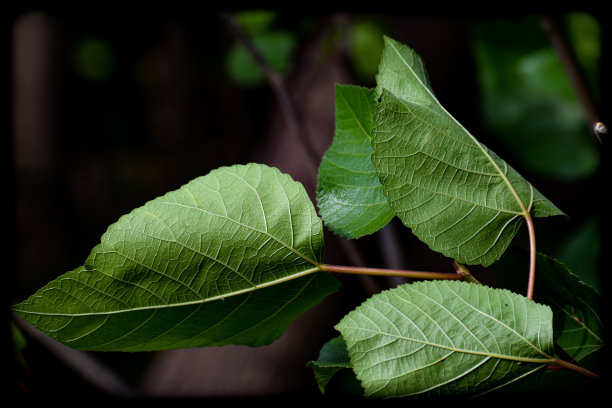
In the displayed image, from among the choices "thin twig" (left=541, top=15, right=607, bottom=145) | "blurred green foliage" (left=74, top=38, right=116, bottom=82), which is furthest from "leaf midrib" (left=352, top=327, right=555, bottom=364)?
"blurred green foliage" (left=74, top=38, right=116, bottom=82)

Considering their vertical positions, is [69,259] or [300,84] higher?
[300,84]

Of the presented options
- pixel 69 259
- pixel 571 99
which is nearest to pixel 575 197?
pixel 571 99

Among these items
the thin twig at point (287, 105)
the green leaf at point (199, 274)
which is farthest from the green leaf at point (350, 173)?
the thin twig at point (287, 105)

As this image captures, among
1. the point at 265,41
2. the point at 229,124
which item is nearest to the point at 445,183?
the point at 265,41

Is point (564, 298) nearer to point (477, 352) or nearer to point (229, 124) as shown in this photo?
point (477, 352)

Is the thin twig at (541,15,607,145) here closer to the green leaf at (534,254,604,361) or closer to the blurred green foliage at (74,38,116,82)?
the green leaf at (534,254,604,361)

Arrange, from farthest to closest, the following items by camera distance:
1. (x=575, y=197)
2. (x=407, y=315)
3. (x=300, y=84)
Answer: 1. (x=575, y=197)
2. (x=300, y=84)
3. (x=407, y=315)

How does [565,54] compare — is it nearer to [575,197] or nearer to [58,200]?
[575,197]

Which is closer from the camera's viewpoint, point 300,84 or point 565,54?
point 565,54
